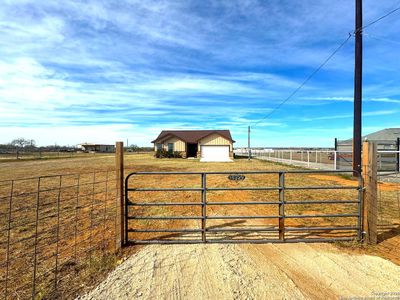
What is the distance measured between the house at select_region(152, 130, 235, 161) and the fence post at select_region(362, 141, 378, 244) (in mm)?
32907

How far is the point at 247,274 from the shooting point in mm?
4047

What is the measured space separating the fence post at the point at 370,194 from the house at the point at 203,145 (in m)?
32.9

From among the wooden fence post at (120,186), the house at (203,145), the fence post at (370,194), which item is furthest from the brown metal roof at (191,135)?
the wooden fence post at (120,186)

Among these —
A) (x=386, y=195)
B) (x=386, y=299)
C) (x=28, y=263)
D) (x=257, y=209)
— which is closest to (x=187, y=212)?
(x=257, y=209)

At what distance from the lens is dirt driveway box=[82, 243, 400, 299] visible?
11.6 ft

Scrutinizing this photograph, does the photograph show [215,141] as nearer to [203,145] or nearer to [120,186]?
[203,145]

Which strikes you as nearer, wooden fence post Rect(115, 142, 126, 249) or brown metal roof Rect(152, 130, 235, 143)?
wooden fence post Rect(115, 142, 126, 249)

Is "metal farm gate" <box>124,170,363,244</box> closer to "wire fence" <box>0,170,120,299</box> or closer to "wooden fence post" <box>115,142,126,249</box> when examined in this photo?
"wooden fence post" <box>115,142,126,249</box>

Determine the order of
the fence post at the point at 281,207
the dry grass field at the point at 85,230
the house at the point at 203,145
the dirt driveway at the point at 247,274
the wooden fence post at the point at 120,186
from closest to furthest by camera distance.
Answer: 1. the dirt driveway at the point at 247,274
2. the dry grass field at the point at 85,230
3. the wooden fence post at the point at 120,186
4. the fence post at the point at 281,207
5. the house at the point at 203,145

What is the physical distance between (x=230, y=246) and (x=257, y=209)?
3.53m

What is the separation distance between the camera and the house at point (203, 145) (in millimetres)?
39906

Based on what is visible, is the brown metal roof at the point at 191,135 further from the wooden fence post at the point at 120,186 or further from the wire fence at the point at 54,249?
the wooden fence post at the point at 120,186

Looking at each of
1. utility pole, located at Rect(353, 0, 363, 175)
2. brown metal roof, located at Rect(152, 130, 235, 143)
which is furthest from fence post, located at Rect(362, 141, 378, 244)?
brown metal roof, located at Rect(152, 130, 235, 143)

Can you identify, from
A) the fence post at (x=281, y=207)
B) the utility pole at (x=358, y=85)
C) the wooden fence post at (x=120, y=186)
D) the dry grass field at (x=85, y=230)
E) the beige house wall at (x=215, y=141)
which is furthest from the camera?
the beige house wall at (x=215, y=141)
